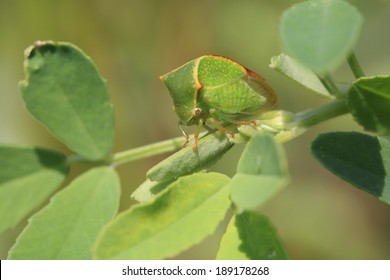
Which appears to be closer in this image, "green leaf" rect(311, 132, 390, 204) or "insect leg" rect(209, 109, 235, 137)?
"green leaf" rect(311, 132, 390, 204)

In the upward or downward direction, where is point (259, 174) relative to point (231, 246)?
upward

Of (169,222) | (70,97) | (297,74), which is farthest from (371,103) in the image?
(70,97)

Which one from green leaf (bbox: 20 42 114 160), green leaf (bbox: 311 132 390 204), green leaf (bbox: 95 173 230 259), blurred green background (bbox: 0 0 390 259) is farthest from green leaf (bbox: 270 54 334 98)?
blurred green background (bbox: 0 0 390 259)

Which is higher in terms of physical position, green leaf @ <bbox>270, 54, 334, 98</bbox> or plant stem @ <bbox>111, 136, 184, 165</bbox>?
green leaf @ <bbox>270, 54, 334, 98</bbox>

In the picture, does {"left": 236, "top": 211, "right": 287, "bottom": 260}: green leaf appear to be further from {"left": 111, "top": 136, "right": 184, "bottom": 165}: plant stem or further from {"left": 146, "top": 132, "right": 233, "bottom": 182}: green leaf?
{"left": 111, "top": 136, "right": 184, "bottom": 165}: plant stem

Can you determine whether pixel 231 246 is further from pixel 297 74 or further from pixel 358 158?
pixel 297 74

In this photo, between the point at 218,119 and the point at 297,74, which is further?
the point at 218,119

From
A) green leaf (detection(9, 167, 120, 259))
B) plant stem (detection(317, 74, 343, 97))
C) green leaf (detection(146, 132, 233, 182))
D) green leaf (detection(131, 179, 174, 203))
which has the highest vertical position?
plant stem (detection(317, 74, 343, 97))
